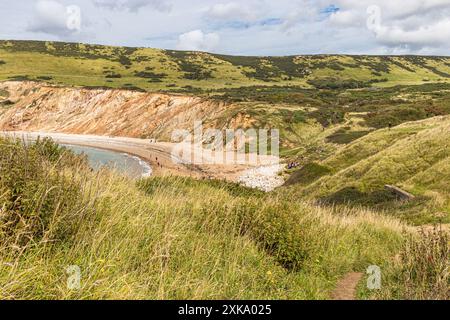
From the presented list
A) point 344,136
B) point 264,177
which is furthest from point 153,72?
point 264,177

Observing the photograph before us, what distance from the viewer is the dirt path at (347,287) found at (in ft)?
21.2

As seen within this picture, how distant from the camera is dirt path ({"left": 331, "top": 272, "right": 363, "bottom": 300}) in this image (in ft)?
21.2

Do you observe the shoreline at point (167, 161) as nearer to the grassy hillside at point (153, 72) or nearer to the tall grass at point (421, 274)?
the tall grass at point (421, 274)

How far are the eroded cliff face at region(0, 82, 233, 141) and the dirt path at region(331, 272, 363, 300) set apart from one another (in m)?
67.8

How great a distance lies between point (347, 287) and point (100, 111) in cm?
9552

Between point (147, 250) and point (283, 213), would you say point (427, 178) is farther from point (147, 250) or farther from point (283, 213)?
point (147, 250)

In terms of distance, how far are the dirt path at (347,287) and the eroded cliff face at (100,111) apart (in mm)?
67782

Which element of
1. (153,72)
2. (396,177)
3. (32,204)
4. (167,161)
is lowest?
(167,161)

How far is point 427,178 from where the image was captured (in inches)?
858

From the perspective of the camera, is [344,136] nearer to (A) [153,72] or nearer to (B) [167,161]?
(B) [167,161]

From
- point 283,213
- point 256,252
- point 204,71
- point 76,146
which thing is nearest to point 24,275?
point 256,252

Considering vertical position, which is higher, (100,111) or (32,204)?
(32,204)

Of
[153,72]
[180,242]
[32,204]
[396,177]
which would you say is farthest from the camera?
[153,72]

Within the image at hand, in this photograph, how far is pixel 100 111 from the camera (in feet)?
315
